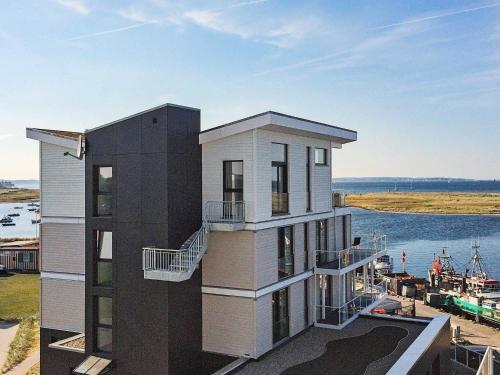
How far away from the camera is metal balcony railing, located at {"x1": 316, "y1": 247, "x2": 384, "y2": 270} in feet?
69.5

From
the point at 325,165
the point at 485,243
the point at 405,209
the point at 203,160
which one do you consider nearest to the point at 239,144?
the point at 203,160

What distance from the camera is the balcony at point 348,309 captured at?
68.2 feet

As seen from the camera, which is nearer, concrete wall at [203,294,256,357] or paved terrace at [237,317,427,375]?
paved terrace at [237,317,427,375]

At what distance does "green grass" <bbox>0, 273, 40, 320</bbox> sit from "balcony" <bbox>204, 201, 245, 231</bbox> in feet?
61.5

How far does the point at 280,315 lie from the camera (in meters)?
18.6

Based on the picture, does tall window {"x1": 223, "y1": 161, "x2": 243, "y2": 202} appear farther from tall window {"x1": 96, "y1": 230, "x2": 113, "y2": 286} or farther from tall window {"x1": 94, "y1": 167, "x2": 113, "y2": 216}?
tall window {"x1": 96, "y1": 230, "x2": 113, "y2": 286}

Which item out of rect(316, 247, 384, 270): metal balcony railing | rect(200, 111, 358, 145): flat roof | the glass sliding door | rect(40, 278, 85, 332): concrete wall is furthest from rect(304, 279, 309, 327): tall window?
rect(40, 278, 85, 332): concrete wall

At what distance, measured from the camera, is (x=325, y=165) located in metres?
22.3

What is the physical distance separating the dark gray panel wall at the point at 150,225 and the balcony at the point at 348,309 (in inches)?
234

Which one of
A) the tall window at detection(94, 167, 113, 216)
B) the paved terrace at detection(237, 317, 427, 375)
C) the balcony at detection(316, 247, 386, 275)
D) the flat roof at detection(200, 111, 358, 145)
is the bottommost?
the paved terrace at detection(237, 317, 427, 375)

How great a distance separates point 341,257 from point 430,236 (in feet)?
253

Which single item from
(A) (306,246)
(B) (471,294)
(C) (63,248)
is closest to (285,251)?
(A) (306,246)

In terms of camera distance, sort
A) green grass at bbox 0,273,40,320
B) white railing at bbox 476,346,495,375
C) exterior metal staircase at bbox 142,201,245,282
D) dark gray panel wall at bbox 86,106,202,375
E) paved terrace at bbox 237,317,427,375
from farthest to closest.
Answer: green grass at bbox 0,273,40,320
paved terrace at bbox 237,317,427,375
dark gray panel wall at bbox 86,106,202,375
exterior metal staircase at bbox 142,201,245,282
white railing at bbox 476,346,495,375

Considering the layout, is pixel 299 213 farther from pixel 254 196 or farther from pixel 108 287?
pixel 108 287
